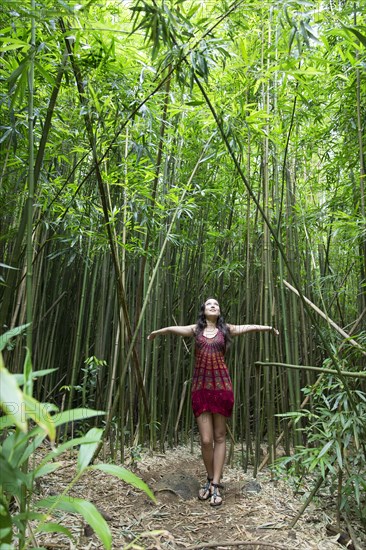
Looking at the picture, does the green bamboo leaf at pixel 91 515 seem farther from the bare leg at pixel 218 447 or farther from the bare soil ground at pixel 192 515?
the bare leg at pixel 218 447

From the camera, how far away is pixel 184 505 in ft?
7.70

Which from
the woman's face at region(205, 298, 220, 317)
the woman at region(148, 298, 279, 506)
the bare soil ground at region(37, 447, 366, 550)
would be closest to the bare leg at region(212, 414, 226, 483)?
the woman at region(148, 298, 279, 506)

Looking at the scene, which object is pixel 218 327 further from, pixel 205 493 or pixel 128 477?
pixel 128 477

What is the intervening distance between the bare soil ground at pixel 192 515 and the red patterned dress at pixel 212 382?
43 centimetres

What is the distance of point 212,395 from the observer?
2.56 metres

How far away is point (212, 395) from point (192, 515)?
0.61 metres

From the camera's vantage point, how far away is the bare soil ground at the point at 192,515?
1854 millimetres

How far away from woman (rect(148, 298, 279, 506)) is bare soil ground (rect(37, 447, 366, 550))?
17cm

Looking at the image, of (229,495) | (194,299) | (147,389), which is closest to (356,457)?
(229,495)

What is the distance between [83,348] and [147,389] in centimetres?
66

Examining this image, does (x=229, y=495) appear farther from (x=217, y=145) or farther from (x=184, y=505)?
(x=217, y=145)

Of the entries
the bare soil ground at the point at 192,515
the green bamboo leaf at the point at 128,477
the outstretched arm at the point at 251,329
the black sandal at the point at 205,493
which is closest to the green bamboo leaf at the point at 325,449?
the bare soil ground at the point at 192,515

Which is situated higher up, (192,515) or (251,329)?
(251,329)

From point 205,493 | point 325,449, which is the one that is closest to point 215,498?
point 205,493
